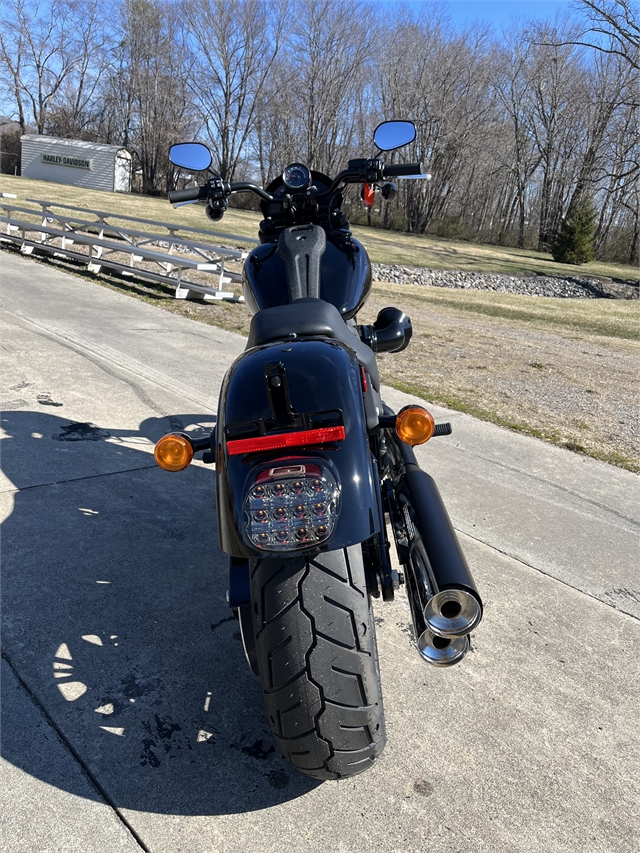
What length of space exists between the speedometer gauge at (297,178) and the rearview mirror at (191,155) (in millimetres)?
570

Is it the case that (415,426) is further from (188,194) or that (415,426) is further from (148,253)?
(148,253)

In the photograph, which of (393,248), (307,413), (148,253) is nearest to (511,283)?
(393,248)

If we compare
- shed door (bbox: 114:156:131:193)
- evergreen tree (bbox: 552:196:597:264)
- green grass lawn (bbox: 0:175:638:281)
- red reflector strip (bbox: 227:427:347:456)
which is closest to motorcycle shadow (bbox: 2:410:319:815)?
red reflector strip (bbox: 227:427:347:456)

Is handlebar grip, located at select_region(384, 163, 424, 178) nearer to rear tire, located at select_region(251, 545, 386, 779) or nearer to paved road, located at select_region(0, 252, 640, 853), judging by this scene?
paved road, located at select_region(0, 252, 640, 853)

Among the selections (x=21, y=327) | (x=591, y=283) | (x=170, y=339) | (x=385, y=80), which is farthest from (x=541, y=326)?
(x=385, y=80)

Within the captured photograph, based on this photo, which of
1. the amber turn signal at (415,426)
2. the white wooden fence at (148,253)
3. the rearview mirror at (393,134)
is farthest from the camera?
the white wooden fence at (148,253)

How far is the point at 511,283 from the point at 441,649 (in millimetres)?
24921

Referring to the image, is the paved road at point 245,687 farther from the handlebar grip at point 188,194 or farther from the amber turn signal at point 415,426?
the handlebar grip at point 188,194

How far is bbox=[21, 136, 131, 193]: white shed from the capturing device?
138ft

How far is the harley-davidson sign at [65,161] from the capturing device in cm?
→ 4241

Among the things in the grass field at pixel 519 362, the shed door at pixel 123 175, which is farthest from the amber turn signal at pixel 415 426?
the shed door at pixel 123 175

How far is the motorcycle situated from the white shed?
44.9 m

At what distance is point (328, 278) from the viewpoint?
2.92 meters

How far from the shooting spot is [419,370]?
24.0 feet
